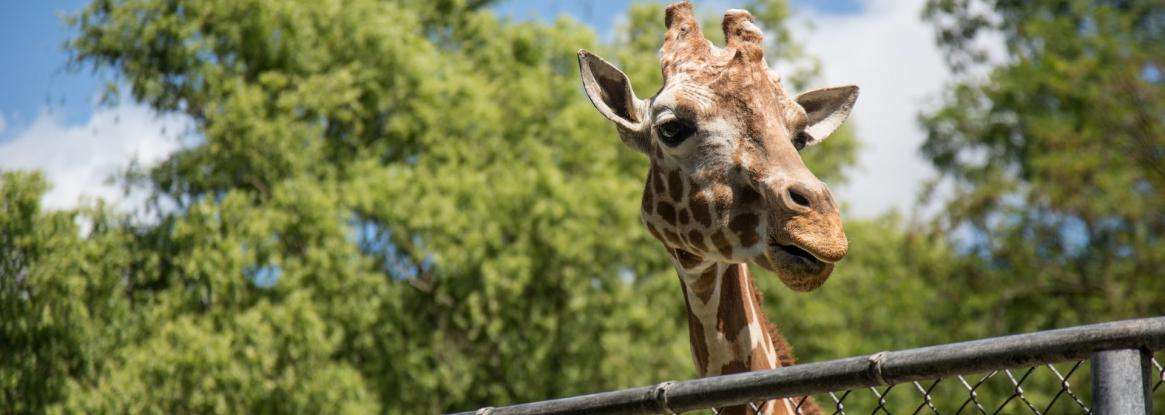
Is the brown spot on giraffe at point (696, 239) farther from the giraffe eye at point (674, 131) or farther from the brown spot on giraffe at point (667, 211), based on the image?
the giraffe eye at point (674, 131)

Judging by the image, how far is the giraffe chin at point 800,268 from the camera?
14.3 feet

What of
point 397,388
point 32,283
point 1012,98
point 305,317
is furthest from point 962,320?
point 32,283

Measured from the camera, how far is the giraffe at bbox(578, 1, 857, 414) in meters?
4.56

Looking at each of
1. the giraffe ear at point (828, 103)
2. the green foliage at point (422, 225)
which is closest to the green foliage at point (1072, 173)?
the green foliage at point (422, 225)

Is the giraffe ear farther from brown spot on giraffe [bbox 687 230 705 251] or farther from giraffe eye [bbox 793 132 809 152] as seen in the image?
brown spot on giraffe [bbox 687 230 705 251]

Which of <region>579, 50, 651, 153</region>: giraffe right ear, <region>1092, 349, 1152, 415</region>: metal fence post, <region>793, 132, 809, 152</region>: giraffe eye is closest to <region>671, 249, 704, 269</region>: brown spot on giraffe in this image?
<region>579, 50, 651, 153</region>: giraffe right ear

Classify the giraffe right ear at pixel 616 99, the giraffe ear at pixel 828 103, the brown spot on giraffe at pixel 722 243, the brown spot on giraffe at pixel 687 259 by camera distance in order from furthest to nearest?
the giraffe ear at pixel 828 103 → the giraffe right ear at pixel 616 99 → the brown spot on giraffe at pixel 687 259 → the brown spot on giraffe at pixel 722 243

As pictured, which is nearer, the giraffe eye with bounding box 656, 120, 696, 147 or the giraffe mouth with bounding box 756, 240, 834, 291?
the giraffe mouth with bounding box 756, 240, 834, 291

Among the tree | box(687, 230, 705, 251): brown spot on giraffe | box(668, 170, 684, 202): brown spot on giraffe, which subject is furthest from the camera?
the tree

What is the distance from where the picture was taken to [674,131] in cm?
505

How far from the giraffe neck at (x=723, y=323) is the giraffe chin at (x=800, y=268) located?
2.34 ft

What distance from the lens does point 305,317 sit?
19.6m

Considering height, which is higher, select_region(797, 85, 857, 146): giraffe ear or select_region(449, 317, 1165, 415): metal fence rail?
select_region(797, 85, 857, 146): giraffe ear

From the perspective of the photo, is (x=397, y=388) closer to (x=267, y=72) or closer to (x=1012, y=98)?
(x=267, y=72)
